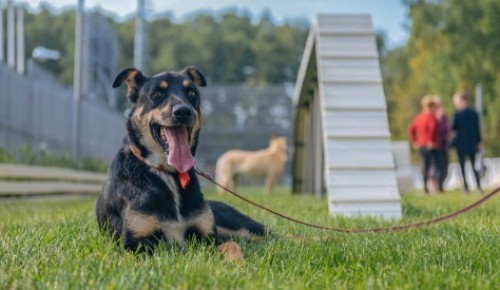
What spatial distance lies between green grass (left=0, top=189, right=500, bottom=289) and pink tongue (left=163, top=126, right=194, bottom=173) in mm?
552

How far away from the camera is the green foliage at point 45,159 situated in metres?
11.7

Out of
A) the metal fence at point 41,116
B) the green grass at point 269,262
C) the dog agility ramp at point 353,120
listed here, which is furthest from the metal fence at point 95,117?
the green grass at point 269,262

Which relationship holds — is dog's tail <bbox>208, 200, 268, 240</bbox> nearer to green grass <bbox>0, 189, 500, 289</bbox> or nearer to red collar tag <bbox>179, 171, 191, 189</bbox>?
green grass <bbox>0, 189, 500, 289</bbox>

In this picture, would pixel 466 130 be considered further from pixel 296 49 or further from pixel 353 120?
pixel 296 49

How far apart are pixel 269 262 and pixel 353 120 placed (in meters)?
4.43

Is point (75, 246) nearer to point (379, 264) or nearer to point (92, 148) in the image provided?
point (379, 264)

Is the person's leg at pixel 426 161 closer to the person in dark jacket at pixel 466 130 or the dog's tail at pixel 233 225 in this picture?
the person in dark jacket at pixel 466 130

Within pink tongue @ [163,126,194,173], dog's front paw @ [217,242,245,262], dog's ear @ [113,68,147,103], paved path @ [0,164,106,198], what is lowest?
paved path @ [0,164,106,198]

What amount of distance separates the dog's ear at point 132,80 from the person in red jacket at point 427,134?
10970mm

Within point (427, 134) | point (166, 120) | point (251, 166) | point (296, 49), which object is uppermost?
point (166, 120)

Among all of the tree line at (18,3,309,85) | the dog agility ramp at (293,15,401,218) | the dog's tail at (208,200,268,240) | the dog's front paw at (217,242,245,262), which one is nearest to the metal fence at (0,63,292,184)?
the dog agility ramp at (293,15,401,218)

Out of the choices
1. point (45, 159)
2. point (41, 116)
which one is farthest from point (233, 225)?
point (41, 116)

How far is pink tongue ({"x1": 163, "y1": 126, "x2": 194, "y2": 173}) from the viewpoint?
421 centimetres

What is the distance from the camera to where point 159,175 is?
4.25 metres
